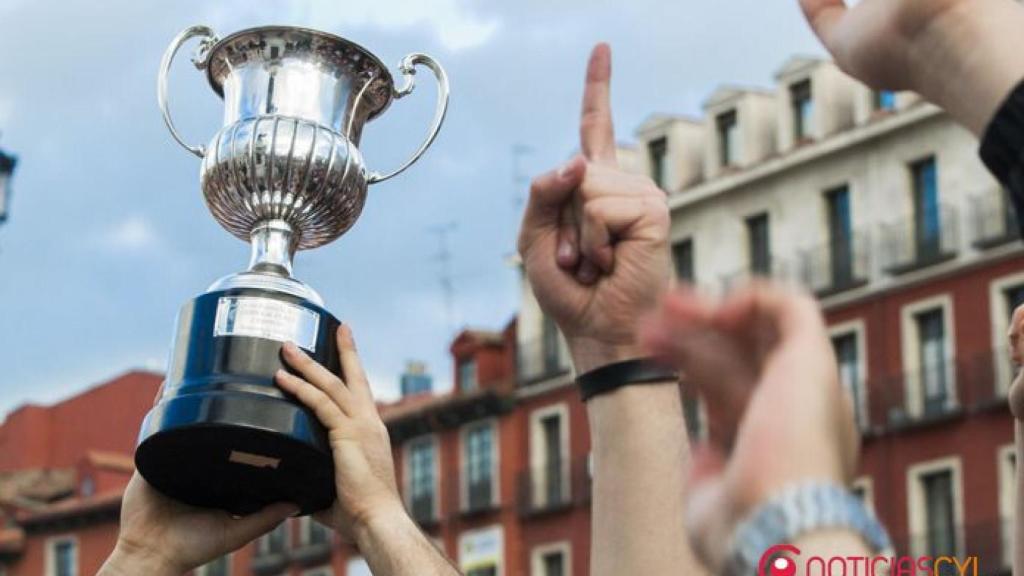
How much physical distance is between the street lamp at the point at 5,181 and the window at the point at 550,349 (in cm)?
2403

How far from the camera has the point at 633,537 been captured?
Answer: 3.43 m

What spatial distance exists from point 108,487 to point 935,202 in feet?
68.2

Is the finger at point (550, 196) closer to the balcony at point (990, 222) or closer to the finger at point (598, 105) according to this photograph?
the finger at point (598, 105)

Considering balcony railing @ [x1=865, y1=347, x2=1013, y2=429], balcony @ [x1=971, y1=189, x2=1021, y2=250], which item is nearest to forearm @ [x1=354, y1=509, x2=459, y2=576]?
balcony railing @ [x1=865, y1=347, x2=1013, y2=429]

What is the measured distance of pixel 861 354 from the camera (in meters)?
36.3

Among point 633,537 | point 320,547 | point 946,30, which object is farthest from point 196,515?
point 320,547

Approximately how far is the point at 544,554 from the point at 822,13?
38.8m

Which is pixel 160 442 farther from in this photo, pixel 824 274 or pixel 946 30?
pixel 824 274

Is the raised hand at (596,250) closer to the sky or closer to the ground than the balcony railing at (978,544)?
closer to the ground

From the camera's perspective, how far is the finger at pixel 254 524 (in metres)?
4.80

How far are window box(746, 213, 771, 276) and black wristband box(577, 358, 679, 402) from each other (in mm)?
34471

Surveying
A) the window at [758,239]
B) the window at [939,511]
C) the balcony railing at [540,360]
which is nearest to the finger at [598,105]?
the window at [939,511]

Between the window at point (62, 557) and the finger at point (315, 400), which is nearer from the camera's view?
the finger at point (315, 400)

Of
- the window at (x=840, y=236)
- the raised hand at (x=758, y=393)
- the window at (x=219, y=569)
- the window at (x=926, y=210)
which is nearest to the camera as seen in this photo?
the raised hand at (x=758, y=393)
